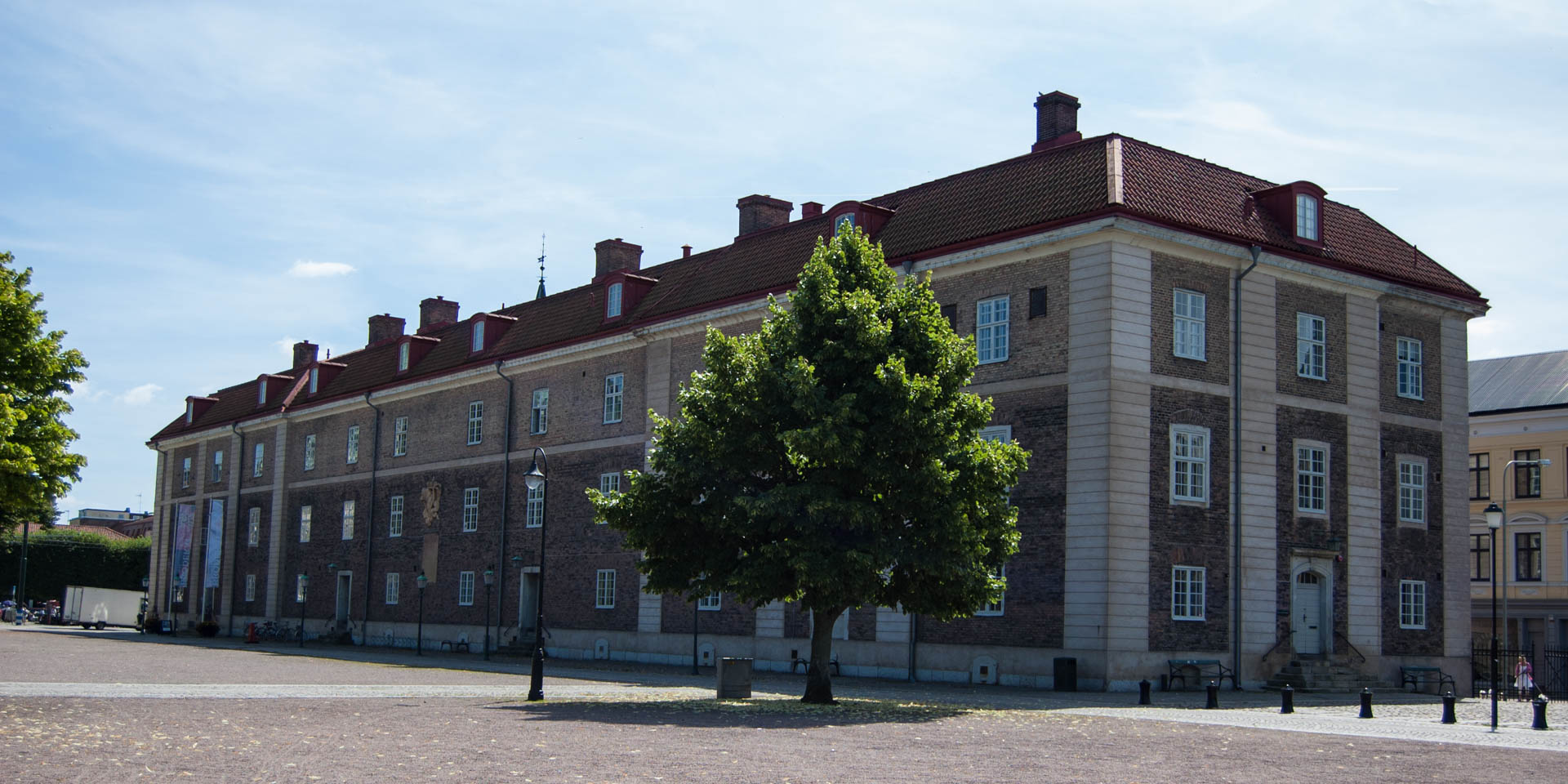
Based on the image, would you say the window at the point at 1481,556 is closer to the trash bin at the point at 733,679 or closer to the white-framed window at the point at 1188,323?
the white-framed window at the point at 1188,323

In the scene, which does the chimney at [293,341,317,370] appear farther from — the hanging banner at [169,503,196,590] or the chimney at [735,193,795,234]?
the chimney at [735,193,795,234]

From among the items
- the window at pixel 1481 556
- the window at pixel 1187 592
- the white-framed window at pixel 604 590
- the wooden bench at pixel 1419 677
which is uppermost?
the window at pixel 1481 556

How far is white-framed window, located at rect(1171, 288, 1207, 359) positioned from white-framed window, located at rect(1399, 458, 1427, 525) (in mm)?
7192

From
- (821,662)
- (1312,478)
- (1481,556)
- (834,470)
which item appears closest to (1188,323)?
(1312,478)

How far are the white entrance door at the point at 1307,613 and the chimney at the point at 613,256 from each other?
87.3ft

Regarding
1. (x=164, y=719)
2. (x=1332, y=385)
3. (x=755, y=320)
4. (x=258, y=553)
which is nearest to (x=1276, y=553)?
(x=1332, y=385)

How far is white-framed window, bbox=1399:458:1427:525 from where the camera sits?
34.1 metres

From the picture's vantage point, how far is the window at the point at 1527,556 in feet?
167

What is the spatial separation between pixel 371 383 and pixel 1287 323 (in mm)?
35858

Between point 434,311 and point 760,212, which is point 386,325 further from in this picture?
point 760,212

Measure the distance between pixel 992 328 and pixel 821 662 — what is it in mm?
10511

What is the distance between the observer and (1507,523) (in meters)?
51.1

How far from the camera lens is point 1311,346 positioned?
3247 centimetres

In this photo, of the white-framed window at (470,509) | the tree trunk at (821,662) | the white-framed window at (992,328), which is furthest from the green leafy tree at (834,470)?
the white-framed window at (470,509)
